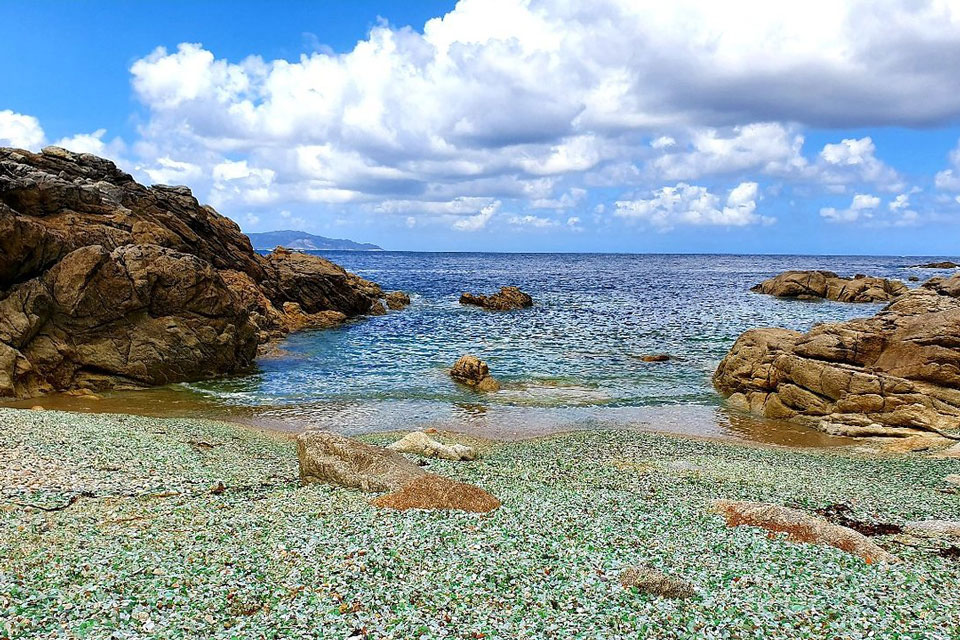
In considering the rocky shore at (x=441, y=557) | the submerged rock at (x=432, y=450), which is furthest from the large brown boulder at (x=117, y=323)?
the submerged rock at (x=432, y=450)

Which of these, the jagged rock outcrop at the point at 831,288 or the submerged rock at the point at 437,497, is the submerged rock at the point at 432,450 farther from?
the jagged rock outcrop at the point at 831,288

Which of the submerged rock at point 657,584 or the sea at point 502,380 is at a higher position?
the submerged rock at point 657,584

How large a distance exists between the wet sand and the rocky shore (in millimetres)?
7424

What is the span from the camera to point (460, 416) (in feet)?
84.1

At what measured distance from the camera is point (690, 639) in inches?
309

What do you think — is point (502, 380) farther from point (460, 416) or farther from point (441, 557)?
point (441, 557)

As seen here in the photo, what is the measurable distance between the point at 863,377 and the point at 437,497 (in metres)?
19.3

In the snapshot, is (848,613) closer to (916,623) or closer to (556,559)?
(916,623)

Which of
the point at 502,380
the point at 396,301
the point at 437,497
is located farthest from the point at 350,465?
the point at 396,301

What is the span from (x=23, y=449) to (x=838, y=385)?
25809 mm

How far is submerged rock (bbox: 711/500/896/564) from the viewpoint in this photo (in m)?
10.6

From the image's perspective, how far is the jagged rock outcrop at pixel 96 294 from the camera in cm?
2538

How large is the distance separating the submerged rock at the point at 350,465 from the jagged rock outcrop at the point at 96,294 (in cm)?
1599

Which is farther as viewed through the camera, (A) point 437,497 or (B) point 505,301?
(B) point 505,301
